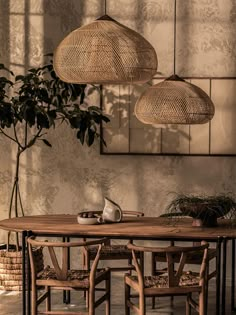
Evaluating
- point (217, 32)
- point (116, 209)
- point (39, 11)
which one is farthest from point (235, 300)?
point (39, 11)

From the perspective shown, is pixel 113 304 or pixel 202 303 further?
pixel 113 304

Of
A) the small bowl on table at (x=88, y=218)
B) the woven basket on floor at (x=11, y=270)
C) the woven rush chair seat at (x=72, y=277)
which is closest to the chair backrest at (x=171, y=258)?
the woven rush chair seat at (x=72, y=277)

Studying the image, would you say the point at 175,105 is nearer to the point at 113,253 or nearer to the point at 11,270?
the point at 113,253

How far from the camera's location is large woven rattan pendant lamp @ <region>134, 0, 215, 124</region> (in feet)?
19.6

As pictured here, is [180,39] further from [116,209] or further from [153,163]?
[116,209]

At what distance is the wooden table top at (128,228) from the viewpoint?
18.6ft

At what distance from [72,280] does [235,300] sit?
199 centimetres

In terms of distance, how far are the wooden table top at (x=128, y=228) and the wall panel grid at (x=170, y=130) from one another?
147cm

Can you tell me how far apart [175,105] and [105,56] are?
3.03ft

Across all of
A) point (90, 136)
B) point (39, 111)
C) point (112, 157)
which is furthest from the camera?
point (112, 157)

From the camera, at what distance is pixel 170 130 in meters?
7.84

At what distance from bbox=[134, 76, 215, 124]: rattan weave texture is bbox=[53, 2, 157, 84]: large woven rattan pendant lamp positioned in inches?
23.0

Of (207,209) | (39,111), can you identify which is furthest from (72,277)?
(39,111)

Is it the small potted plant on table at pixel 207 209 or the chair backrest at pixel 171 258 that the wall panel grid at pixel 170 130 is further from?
the chair backrest at pixel 171 258
